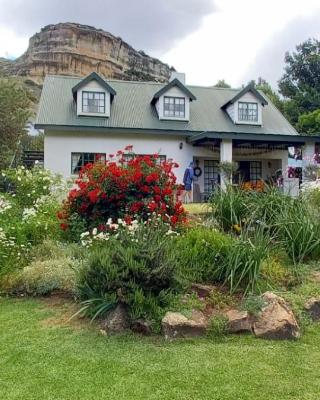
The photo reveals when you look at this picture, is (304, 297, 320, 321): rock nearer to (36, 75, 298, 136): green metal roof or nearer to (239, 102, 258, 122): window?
(36, 75, 298, 136): green metal roof

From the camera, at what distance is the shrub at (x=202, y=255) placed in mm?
5145

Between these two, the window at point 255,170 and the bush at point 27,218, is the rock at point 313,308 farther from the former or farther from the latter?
the window at point 255,170

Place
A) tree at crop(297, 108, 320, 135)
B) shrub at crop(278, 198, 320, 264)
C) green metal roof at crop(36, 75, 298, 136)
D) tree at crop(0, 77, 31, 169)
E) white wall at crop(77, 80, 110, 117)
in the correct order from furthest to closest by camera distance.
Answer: tree at crop(297, 108, 320, 135) < tree at crop(0, 77, 31, 169) < white wall at crop(77, 80, 110, 117) < green metal roof at crop(36, 75, 298, 136) < shrub at crop(278, 198, 320, 264)

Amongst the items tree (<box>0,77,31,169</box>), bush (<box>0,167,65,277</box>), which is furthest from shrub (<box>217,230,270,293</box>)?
tree (<box>0,77,31,169</box>)

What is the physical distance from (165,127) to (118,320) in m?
16.0

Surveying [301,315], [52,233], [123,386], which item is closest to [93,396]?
[123,386]

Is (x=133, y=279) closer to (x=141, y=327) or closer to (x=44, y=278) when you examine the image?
(x=141, y=327)

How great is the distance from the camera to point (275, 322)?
434 centimetres

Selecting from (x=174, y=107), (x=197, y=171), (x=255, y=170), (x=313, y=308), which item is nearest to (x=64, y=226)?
(x=313, y=308)

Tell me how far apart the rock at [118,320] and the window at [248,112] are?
1794cm

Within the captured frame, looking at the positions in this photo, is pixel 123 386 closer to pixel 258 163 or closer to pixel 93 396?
pixel 93 396

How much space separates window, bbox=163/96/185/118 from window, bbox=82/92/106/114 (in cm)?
296

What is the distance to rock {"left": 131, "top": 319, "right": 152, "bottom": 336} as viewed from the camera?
14.2 feet

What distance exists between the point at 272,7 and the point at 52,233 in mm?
Result: 9866
